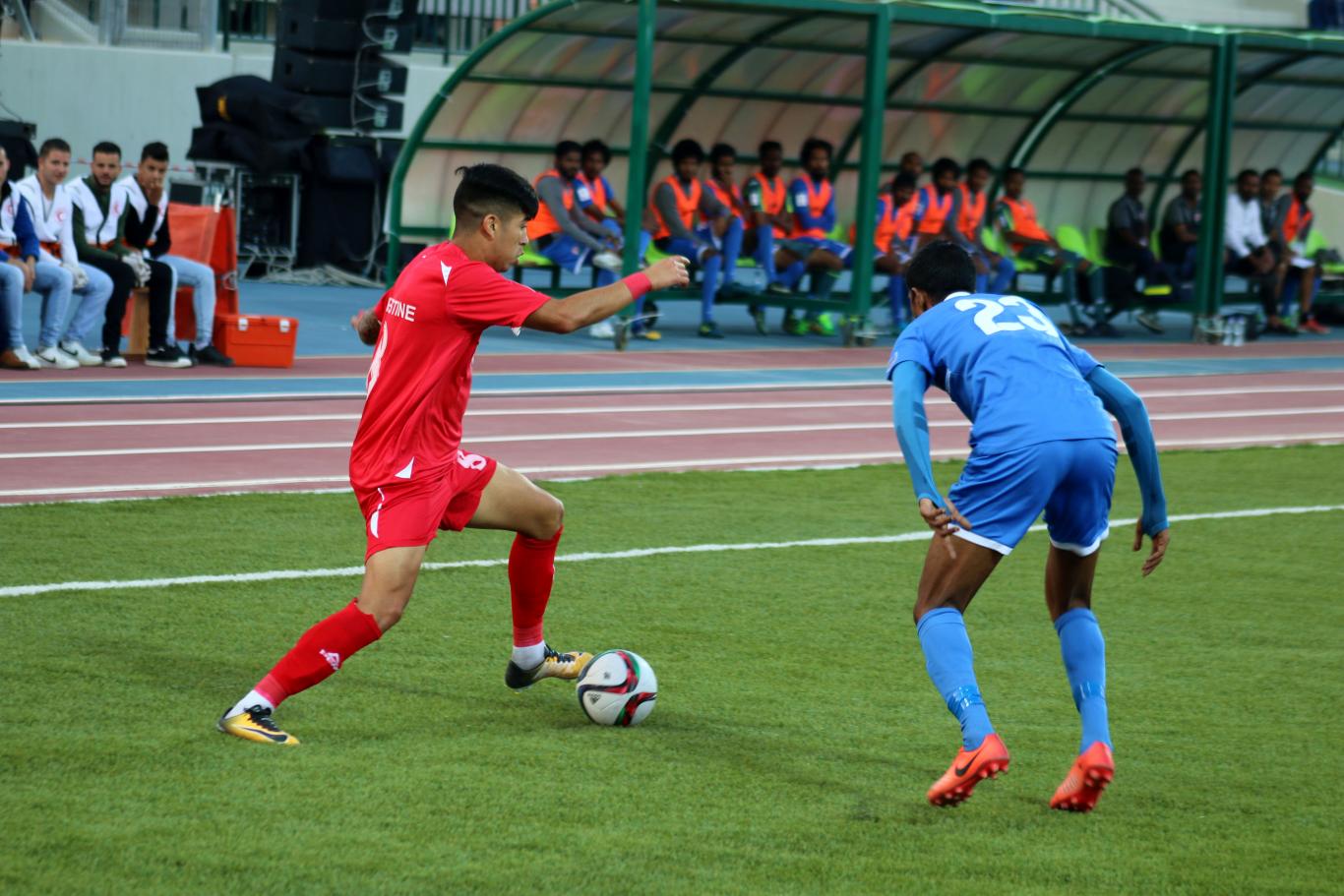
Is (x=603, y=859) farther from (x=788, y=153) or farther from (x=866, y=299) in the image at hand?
(x=788, y=153)

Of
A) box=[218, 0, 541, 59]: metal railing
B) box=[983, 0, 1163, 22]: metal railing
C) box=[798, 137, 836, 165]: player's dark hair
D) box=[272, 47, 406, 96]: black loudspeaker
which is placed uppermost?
box=[983, 0, 1163, 22]: metal railing

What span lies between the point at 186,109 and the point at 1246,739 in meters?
20.8

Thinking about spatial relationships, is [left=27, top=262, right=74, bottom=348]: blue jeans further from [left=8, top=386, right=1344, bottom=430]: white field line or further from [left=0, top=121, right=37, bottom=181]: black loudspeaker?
[left=0, top=121, right=37, bottom=181]: black loudspeaker

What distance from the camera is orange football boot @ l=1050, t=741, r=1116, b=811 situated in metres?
4.75

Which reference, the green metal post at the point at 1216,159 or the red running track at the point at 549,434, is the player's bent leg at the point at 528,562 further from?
the green metal post at the point at 1216,159

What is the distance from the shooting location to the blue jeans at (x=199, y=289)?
46.2 ft

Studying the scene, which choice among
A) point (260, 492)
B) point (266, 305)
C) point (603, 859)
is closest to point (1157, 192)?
point (266, 305)

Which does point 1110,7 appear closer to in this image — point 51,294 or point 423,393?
point 51,294

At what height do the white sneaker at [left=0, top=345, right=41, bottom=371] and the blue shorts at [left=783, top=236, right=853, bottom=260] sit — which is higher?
the blue shorts at [left=783, top=236, right=853, bottom=260]

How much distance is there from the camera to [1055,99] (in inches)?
826

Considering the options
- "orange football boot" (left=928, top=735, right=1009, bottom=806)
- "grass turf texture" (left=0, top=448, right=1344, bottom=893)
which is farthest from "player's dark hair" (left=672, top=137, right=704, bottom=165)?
"orange football boot" (left=928, top=735, right=1009, bottom=806)

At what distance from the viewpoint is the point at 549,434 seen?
1170 centimetres

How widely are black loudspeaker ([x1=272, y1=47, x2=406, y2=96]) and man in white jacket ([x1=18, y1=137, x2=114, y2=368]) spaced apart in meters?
8.51

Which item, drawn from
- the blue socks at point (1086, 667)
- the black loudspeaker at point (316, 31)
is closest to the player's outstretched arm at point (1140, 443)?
the blue socks at point (1086, 667)
